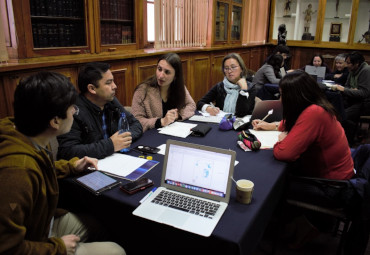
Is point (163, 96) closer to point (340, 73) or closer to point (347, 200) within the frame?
point (347, 200)

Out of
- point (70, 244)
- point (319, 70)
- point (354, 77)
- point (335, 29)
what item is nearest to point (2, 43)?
point (70, 244)

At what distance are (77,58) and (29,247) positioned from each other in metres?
2.24

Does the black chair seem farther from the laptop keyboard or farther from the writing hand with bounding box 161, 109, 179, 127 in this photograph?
the writing hand with bounding box 161, 109, 179, 127

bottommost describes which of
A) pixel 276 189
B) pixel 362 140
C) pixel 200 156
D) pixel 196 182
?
pixel 362 140

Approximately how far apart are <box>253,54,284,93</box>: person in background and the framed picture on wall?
10.2 feet

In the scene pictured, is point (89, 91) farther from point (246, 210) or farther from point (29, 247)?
point (246, 210)

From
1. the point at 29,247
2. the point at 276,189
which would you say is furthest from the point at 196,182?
the point at 29,247

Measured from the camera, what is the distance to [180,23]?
14.8 ft

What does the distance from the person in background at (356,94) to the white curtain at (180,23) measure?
7.37 feet

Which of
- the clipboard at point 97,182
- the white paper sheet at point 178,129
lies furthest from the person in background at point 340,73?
the clipboard at point 97,182

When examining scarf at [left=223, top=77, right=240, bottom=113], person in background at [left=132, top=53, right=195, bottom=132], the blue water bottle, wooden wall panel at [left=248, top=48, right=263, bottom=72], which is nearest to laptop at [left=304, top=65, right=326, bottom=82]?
wooden wall panel at [left=248, top=48, right=263, bottom=72]

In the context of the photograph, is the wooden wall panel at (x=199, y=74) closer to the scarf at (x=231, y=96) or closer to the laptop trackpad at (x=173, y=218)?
the scarf at (x=231, y=96)

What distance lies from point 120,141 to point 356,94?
3.31m

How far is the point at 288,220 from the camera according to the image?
208 cm
